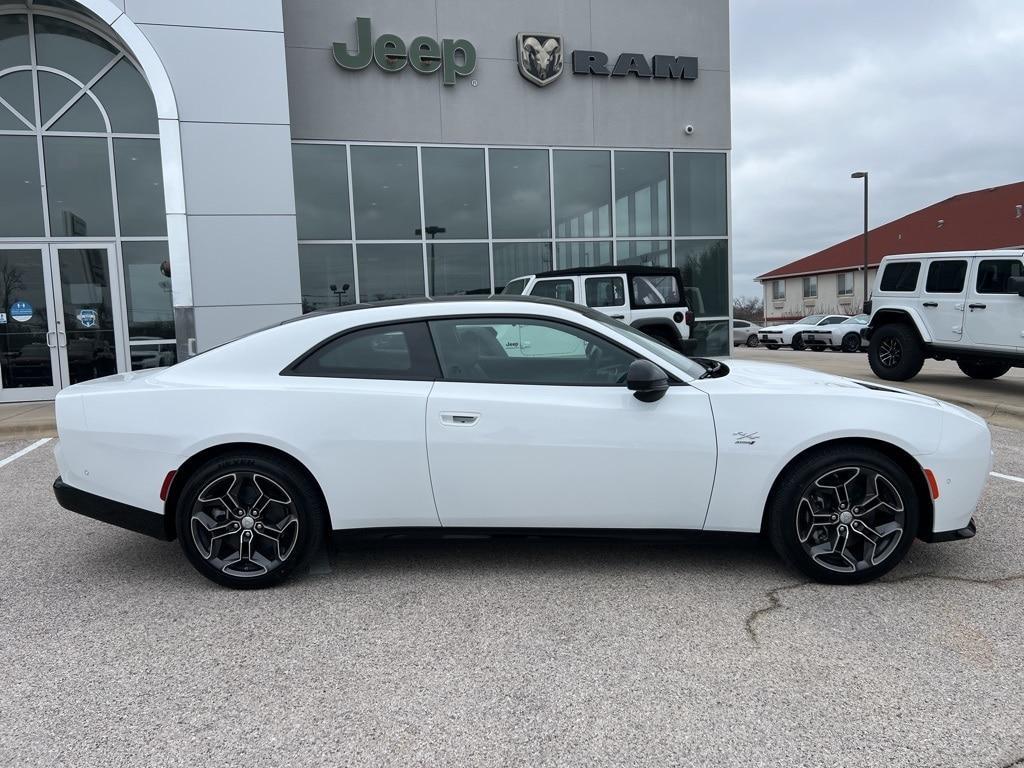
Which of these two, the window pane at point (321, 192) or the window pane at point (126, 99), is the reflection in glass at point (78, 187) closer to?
the window pane at point (126, 99)

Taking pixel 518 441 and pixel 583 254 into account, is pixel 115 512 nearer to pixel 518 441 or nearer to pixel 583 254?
pixel 518 441

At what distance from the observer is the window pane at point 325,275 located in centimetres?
1301

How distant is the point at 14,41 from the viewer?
11.0m

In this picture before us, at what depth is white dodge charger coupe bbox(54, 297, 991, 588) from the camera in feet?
11.2

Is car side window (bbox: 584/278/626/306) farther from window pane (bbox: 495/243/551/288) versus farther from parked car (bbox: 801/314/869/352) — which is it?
parked car (bbox: 801/314/869/352)

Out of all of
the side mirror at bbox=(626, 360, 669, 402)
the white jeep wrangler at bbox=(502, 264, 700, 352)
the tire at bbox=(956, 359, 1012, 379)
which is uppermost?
the white jeep wrangler at bbox=(502, 264, 700, 352)

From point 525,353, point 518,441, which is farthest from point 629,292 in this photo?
point 518,441

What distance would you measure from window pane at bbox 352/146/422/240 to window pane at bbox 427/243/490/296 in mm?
624

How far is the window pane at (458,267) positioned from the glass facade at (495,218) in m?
0.02

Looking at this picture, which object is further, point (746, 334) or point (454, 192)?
point (746, 334)

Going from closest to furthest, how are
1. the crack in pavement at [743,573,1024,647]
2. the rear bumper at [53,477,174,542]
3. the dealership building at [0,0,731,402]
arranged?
the crack in pavement at [743,573,1024,647] < the rear bumper at [53,477,174,542] < the dealership building at [0,0,731,402]

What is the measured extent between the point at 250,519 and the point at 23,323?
1012 centimetres

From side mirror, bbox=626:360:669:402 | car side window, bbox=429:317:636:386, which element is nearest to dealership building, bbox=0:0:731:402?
car side window, bbox=429:317:636:386

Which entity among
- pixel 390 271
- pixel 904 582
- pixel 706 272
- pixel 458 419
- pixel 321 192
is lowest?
pixel 904 582
